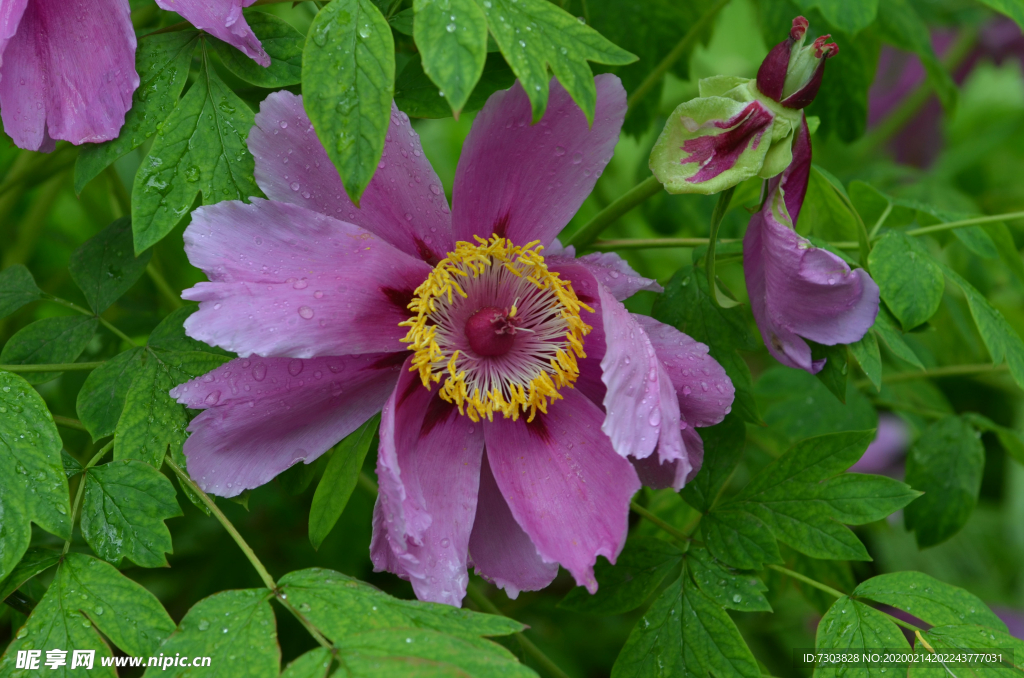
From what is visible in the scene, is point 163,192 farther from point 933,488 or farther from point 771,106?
point 933,488

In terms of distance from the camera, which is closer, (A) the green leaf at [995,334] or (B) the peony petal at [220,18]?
(B) the peony petal at [220,18]

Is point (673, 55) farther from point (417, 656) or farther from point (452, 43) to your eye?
point (417, 656)

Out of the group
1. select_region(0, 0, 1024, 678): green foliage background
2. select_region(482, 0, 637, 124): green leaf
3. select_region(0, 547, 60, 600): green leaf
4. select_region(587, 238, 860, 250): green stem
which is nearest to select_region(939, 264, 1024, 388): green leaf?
select_region(0, 0, 1024, 678): green foliage background

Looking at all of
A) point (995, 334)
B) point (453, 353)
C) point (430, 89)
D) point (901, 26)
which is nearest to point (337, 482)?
point (453, 353)

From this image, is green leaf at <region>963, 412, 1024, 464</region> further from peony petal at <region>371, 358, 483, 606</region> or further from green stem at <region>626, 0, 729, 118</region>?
peony petal at <region>371, 358, 483, 606</region>

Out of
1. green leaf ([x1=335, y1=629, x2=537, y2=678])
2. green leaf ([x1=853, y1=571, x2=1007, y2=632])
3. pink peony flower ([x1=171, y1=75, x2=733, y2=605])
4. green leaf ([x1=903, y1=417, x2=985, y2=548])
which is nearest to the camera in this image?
green leaf ([x1=335, y1=629, x2=537, y2=678])

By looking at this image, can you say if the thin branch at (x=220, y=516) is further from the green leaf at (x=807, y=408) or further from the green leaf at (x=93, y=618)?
the green leaf at (x=807, y=408)

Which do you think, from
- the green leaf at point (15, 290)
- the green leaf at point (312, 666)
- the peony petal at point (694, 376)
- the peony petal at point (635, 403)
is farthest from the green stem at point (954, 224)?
the green leaf at point (15, 290)
